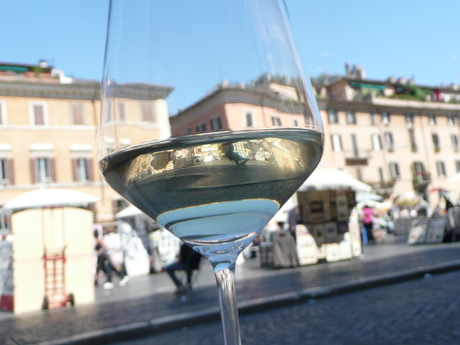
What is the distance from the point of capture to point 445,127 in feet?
159

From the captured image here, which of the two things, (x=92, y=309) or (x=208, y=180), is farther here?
(x=92, y=309)

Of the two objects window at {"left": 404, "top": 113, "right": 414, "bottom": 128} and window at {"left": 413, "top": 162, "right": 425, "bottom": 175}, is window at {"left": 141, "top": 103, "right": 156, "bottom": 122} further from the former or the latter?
window at {"left": 404, "top": 113, "right": 414, "bottom": 128}

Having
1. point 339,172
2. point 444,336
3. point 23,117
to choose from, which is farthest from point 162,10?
point 23,117

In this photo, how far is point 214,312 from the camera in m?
5.33

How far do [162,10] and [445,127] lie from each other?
5175cm

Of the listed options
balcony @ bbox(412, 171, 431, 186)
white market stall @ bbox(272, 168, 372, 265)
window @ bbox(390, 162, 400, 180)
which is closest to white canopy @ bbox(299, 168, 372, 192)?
white market stall @ bbox(272, 168, 372, 265)

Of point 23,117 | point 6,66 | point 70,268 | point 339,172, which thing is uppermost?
point 6,66

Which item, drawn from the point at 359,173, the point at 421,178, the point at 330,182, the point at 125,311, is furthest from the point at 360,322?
the point at 421,178

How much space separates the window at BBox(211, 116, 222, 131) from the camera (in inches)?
24.4

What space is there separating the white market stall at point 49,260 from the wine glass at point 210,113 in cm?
802

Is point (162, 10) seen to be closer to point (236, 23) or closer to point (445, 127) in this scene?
point (236, 23)

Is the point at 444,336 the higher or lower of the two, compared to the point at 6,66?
lower

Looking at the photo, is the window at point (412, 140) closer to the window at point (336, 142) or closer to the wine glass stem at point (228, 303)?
the window at point (336, 142)

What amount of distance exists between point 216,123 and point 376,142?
44.8 m
